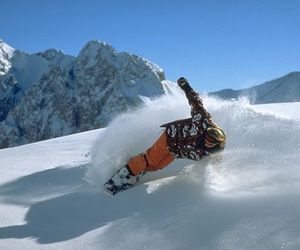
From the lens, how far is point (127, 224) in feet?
14.0

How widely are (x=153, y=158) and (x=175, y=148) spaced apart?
0.26 metres

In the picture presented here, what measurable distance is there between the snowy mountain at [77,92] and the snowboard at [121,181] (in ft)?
504

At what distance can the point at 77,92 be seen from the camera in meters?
176

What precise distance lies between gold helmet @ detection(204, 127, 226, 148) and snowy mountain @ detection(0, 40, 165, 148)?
15397 cm

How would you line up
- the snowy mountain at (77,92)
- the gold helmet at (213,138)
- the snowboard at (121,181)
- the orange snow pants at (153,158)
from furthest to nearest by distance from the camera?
the snowy mountain at (77,92), the orange snow pants at (153,158), the snowboard at (121,181), the gold helmet at (213,138)

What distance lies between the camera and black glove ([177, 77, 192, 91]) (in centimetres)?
550

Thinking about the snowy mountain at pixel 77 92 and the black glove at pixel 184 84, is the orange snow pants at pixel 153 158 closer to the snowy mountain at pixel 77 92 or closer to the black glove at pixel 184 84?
the black glove at pixel 184 84

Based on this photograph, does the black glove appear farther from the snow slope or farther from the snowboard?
the snowboard

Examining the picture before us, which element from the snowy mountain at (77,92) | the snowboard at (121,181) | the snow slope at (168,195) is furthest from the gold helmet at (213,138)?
the snowy mountain at (77,92)

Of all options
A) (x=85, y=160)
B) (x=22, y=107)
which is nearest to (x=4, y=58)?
(x=22, y=107)

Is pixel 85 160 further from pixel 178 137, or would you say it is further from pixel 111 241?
pixel 111 241

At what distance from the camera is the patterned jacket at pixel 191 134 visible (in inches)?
209

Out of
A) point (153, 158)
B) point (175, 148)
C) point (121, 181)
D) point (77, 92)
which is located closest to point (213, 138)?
point (175, 148)

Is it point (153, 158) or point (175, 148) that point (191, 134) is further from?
point (153, 158)
